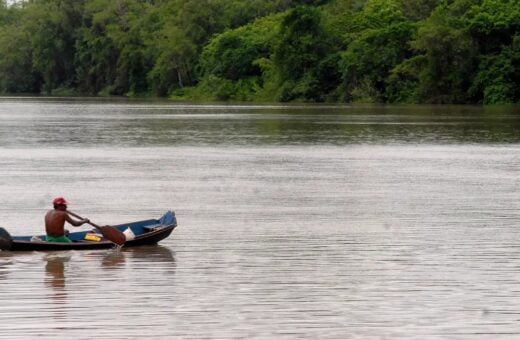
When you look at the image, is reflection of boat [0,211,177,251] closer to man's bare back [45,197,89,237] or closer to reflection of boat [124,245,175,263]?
reflection of boat [124,245,175,263]

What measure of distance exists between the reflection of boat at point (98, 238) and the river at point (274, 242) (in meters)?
0.16

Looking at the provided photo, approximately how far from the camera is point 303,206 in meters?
26.7

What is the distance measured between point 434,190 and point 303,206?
16.9 feet

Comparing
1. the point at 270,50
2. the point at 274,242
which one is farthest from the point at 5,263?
the point at 270,50

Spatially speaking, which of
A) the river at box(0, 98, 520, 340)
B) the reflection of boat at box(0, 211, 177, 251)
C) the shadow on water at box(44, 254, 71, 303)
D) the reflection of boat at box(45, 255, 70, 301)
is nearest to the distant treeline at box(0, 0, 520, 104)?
the river at box(0, 98, 520, 340)

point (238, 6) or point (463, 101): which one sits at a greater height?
point (238, 6)

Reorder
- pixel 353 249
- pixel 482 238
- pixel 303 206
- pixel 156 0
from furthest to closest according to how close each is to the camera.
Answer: pixel 156 0, pixel 303 206, pixel 482 238, pixel 353 249

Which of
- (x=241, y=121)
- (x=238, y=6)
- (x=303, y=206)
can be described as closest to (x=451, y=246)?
(x=303, y=206)

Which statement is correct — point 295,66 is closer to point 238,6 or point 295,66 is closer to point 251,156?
point 238,6

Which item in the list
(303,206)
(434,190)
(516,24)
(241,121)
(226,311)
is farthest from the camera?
(516,24)

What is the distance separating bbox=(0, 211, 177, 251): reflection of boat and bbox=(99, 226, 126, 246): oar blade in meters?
0.22

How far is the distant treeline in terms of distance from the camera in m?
93.1

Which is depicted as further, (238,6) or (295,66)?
(238,6)

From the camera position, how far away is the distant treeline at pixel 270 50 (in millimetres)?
93062
